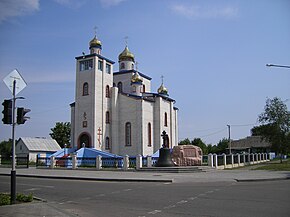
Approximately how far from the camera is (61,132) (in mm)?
73312

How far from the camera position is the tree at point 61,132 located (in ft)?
239

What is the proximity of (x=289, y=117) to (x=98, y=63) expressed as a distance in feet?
83.0

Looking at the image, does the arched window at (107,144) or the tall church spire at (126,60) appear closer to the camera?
the arched window at (107,144)

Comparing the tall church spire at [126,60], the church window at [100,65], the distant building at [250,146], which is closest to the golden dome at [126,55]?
the tall church spire at [126,60]

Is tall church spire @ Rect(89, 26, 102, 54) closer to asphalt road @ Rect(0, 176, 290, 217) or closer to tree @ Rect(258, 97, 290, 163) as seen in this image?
tree @ Rect(258, 97, 290, 163)

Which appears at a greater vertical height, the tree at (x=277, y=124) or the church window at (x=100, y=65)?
the church window at (x=100, y=65)

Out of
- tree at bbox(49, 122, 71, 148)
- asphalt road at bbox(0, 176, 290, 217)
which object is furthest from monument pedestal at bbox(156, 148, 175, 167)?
tree at bbox(49, 122, 71, 148)

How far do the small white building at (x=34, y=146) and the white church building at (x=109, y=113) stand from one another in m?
18.2

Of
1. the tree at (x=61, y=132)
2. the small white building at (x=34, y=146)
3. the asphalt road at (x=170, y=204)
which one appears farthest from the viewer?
the tree at (x=61, y=132)

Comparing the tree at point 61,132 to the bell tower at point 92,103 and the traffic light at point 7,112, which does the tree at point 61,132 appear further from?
the traffic light at point 7,112

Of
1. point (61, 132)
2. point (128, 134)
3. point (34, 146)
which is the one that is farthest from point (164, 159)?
point (61, 132)

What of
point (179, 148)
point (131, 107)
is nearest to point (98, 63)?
point (131, 107)

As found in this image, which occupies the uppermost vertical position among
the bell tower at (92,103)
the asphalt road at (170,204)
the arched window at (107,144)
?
the bell tower at (92,103)

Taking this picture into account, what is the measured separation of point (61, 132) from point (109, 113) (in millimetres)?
32511
